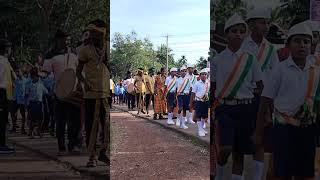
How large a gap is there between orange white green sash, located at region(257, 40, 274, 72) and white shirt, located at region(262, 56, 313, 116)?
8 cm

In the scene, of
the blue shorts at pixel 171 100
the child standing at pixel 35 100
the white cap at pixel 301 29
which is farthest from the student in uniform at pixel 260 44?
the child standing at pixel 35 100

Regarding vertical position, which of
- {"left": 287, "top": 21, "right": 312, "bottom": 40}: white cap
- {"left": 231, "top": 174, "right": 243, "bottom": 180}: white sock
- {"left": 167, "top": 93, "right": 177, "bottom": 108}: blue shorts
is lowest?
{"left": 231, "top": 174, "right": 243, "bottom": 180}: white sock

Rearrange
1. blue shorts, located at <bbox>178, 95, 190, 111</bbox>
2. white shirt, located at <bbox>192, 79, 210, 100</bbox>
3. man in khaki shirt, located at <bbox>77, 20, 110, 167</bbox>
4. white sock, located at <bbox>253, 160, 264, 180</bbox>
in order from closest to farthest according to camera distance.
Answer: white sock, located at <bbox>253, 160, 264, 180</bbox> < white shirt, located at <bbox>192, 79, 210, 100</bbox> < man in khaki shirt, located at <bbox>77, 20, 110, 167</bbox> < blue shorts, located at <bbox>178, 95, 190, 111</bbox>

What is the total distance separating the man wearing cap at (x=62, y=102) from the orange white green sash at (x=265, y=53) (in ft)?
4.98

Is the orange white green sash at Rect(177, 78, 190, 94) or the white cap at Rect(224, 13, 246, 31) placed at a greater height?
the white cap at Rect(224, 13, 246, 31)

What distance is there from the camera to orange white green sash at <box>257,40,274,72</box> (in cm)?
323

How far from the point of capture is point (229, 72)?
10.7ft

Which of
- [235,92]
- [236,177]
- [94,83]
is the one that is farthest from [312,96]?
[94,83]

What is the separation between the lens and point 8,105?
212 inches

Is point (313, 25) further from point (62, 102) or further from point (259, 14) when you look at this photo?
point (62, 102)

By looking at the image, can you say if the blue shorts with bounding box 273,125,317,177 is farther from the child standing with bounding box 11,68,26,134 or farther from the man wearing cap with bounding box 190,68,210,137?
the child standing with bounding box 11,68,26,134

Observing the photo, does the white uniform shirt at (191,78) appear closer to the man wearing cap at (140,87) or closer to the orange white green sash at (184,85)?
the orange white green sash at (184,85)

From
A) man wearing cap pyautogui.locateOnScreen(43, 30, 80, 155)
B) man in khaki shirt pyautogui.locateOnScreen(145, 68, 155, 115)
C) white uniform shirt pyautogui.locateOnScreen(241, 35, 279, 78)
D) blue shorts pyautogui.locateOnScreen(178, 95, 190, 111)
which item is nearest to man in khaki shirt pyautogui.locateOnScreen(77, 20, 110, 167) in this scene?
man wearing cap pyautogui.locateOnScreen(43, 30, 80, 155)

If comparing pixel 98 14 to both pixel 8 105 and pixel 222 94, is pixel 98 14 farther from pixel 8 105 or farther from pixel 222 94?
pixel 8 105
